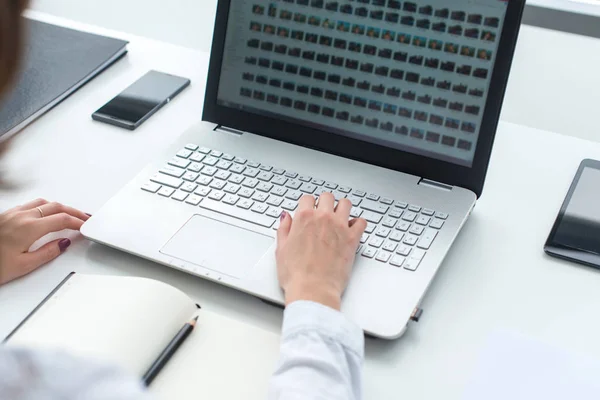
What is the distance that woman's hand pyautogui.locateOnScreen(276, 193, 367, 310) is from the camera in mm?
720

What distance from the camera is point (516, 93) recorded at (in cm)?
202

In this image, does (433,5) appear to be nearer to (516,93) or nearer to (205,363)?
(205,363)

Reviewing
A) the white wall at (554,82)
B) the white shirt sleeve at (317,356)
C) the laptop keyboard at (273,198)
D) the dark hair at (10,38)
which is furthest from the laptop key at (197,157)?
the white wall at (554,82)

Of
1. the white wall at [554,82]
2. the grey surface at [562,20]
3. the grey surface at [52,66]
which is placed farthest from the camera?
the white wall at [554,82]

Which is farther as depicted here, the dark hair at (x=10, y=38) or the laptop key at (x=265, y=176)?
the laptop key at (x=265, y=176)

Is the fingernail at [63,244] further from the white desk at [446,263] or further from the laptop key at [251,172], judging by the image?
the laptop key at [251,172]

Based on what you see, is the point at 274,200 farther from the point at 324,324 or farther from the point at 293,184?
the point at 324,324

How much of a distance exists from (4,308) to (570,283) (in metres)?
0.62

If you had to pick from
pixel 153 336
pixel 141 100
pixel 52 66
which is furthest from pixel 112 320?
pixel 52 66

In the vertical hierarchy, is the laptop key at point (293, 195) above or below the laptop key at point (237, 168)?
below

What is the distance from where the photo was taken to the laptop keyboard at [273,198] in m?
0.80

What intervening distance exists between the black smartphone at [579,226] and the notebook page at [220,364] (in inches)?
14.4

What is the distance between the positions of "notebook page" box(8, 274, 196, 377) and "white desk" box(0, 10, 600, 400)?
0.05 metres

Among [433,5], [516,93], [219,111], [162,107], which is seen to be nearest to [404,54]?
[433,5]
